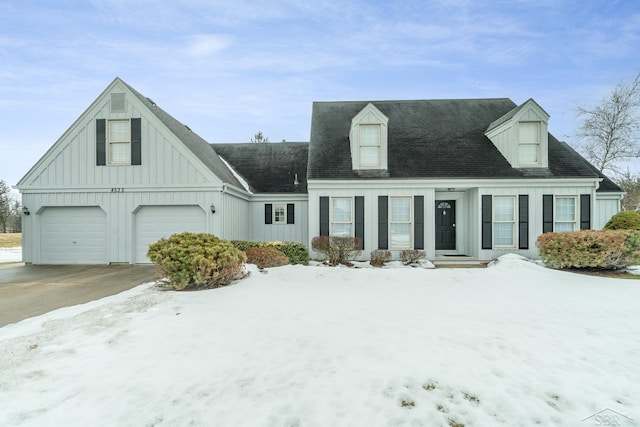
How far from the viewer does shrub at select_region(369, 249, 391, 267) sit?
10.9 metres

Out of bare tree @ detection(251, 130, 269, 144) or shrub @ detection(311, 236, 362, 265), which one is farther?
bare tree @ detection(251, 130, 269, 144)

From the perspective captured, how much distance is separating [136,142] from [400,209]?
10.8 metres

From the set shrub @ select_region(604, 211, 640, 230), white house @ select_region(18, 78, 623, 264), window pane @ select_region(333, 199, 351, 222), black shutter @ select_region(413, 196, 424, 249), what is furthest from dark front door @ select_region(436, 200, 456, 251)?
shrub @ select_region(604, 211, 640, 230)

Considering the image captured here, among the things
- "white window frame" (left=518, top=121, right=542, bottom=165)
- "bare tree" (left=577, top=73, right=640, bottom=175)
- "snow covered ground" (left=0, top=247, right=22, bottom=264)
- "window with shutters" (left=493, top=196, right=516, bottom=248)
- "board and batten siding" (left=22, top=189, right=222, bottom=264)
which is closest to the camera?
"board and batten siding" (left=22, top=189, right=222, bottom=264)

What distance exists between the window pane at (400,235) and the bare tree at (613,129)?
21.0 metres

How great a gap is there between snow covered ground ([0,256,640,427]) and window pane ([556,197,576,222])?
6747mm

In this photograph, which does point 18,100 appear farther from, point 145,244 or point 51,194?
point 145,244

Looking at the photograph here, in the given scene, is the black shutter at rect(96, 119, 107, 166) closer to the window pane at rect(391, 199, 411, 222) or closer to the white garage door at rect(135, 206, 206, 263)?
the white garage door at rect(135, 206, 206, 263)

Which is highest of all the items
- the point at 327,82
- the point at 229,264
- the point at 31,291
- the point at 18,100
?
the point at 327,82

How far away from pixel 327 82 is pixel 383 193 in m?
16.6

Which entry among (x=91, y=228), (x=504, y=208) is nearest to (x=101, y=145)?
(x=91, y=228)

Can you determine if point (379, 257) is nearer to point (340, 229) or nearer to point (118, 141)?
point (340, 229)

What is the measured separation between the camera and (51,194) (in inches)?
446

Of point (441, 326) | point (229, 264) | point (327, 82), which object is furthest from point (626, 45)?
point (229, 264)
